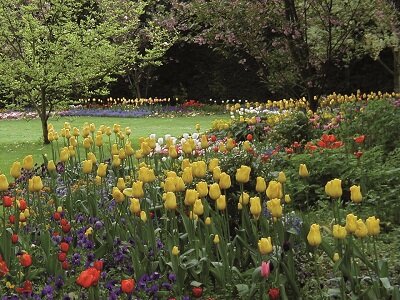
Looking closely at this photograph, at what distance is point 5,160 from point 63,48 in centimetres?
258

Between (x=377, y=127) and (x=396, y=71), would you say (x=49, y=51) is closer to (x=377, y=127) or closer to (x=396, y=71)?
(x=377, y=127)

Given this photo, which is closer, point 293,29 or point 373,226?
point 373,226

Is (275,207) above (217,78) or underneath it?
underneath

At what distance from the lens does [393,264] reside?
4223mm

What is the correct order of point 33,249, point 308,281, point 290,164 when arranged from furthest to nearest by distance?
point 290,164 → point 33,249 → point 308,281

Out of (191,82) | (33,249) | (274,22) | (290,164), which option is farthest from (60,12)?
(191,82)

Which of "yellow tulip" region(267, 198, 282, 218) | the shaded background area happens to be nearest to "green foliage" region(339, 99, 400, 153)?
"yellow tulip" region(267, 198, 282, 218)

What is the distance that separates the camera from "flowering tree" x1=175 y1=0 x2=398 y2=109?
36.9 feet

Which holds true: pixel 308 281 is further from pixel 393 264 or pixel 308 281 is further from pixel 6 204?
pixel 6 204

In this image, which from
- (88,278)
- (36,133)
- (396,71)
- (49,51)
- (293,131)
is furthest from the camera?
(396,71)

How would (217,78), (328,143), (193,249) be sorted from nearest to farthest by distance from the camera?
(193,249), (328,143), (217,78)

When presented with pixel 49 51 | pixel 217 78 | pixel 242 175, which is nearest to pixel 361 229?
pixel 242 175

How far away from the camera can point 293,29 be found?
11281mm

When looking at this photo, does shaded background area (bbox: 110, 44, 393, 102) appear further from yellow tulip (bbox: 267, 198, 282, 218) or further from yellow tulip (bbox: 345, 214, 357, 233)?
yellow tulip (bbox: 345, 214, 357, 233)
